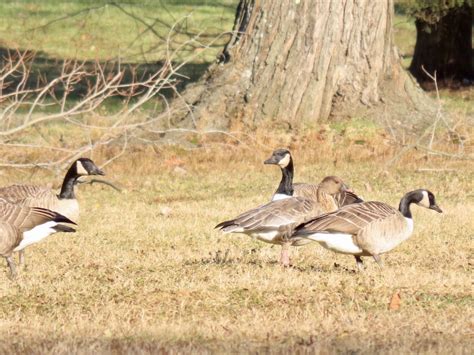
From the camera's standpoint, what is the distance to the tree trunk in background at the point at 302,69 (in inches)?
796

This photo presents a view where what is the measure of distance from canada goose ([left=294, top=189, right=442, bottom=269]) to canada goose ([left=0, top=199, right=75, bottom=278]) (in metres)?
2.28

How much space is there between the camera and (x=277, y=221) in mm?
10609

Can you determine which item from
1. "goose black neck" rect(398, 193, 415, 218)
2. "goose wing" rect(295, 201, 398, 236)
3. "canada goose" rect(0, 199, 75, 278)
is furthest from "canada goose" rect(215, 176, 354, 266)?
"canada goose" rect(0, 199, 75, 278)

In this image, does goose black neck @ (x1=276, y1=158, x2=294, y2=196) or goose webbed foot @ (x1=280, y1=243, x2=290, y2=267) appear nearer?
goose webbed foot @ (x1=280, y1=243, x2=290, y2=267)

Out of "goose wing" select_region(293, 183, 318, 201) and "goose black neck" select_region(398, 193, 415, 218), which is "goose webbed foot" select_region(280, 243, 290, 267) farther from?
"goose wing" select_region(293, 183, 318, 201)

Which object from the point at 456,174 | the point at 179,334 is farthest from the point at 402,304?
the point at 456,174

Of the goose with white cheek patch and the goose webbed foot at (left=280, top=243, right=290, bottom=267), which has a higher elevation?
the goose webbed foot at (left=280, top=243, right=290, bottom=267)

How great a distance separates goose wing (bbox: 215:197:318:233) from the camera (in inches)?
407

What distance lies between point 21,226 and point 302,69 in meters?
10.8

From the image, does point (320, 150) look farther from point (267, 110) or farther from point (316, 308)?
point (316, 308)

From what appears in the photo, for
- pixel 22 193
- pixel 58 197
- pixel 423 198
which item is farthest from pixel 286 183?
pixel 22 193

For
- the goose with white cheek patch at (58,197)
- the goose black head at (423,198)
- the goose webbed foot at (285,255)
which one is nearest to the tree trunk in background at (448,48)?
the goose with white cheek patch at (58,197)

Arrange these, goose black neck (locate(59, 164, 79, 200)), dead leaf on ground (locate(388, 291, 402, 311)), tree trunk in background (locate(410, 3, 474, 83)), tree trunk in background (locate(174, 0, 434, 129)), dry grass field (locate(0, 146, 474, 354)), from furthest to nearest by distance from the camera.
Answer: tree trunk in background (locate(410, 3, 474, 83)), tree trunk in background (locate(174, 0, 434, 129)), goose black neck (locate(59, 164, 79, 200)), dead leaf on ground (locate(388, 291, 402, 311)), dry grass field (locate(0, 146, 474, 354))

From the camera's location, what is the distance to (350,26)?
20312 mm
